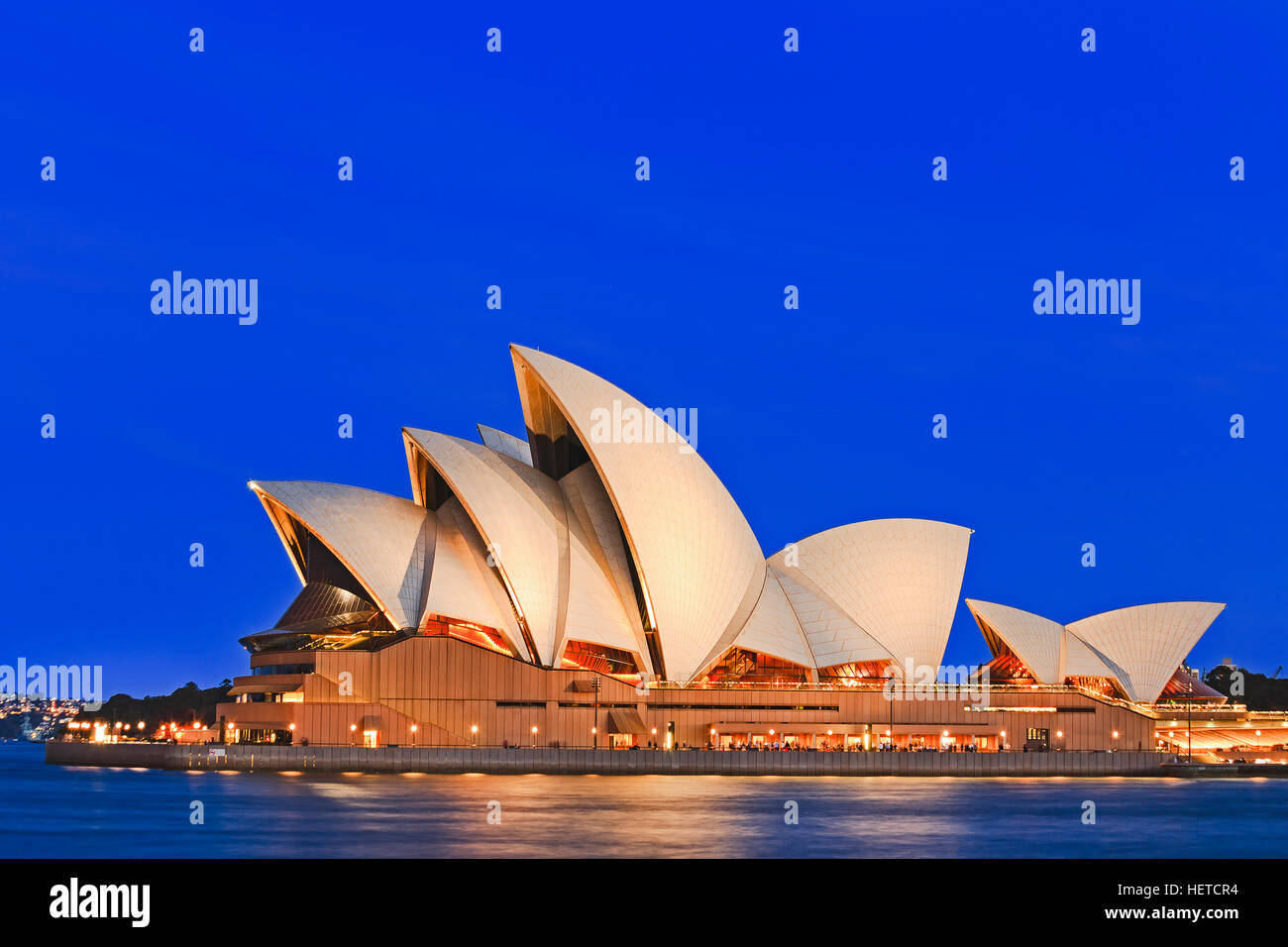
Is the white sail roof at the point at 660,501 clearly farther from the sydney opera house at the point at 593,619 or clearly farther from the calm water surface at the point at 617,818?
the calm water surface at the point at 617,818

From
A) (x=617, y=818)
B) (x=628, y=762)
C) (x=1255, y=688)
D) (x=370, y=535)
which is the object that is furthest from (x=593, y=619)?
(x=1255, y=688)

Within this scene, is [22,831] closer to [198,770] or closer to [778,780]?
[198,770]

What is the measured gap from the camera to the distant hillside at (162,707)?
151125 mm

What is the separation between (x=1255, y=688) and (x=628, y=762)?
89901mm

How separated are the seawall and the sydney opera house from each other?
172 centimetres

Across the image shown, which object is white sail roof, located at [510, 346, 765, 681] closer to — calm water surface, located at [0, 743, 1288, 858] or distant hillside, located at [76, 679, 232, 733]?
calm water surface, located at [0, 743, 1288, 858]

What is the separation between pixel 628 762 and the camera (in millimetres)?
74438

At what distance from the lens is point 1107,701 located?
276ft

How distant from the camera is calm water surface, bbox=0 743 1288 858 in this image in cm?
3869

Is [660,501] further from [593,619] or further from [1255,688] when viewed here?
[1255,688]

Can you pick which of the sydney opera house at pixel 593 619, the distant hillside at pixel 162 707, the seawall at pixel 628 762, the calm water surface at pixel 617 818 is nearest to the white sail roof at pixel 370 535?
the sydney opera house at pixel 593 619

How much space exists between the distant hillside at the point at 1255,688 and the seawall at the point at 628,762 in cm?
5950
